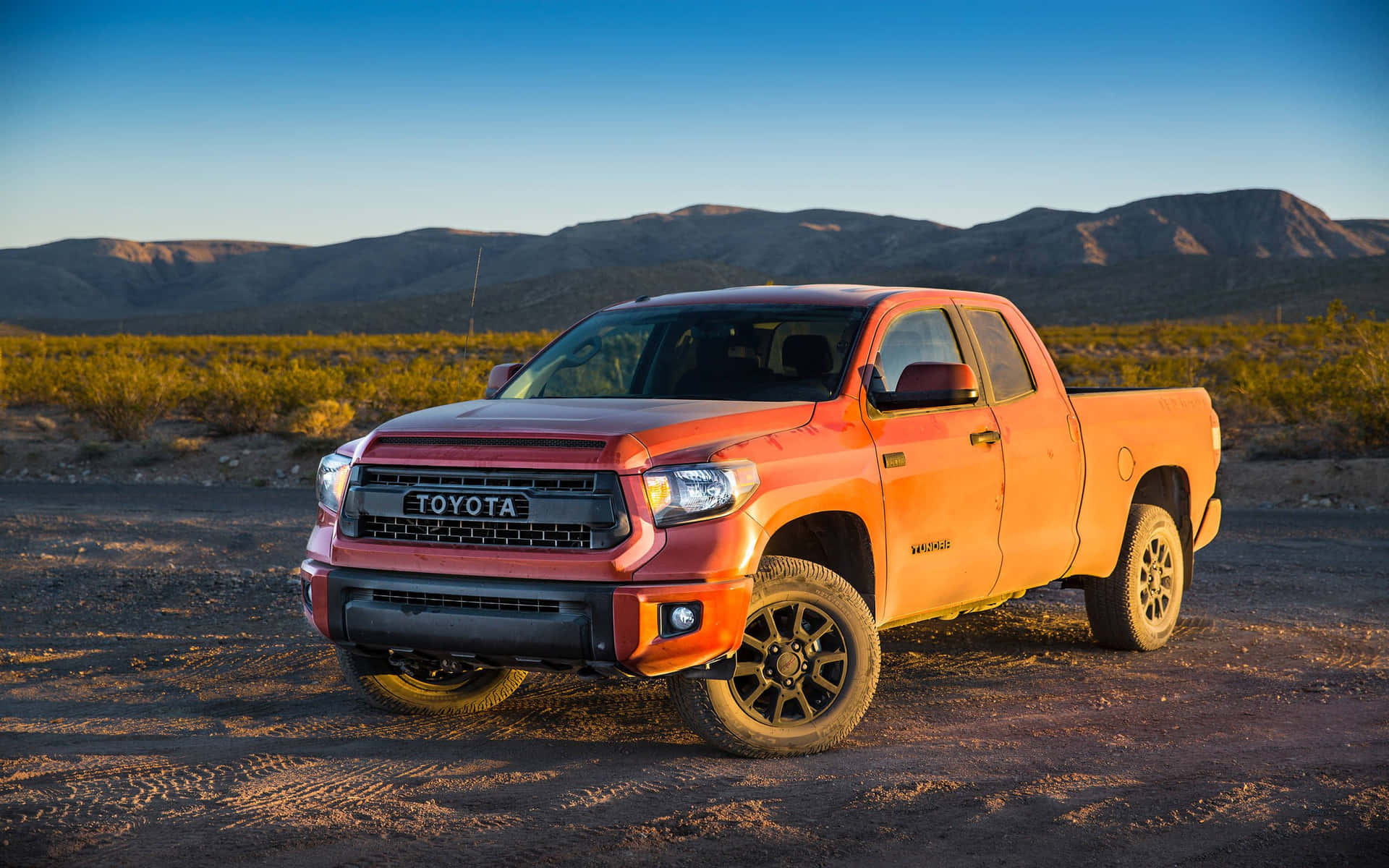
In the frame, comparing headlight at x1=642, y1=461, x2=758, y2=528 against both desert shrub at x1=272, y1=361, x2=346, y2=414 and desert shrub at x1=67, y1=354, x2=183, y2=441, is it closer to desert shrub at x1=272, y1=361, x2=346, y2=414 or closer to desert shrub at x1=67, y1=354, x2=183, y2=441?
desert shrub at x1=272, y1=361, x2=346, y2=414

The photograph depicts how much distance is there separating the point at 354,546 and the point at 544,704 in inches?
64.8

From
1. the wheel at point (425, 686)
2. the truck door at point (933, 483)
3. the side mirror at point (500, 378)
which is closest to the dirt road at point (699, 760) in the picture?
the wheel at point (425, 686)

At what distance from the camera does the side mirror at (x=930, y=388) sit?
5848mm

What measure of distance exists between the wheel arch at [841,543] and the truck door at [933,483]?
4.6 inches

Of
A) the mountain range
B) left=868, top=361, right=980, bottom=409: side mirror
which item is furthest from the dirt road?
the mountain range

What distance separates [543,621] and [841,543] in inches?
60.3

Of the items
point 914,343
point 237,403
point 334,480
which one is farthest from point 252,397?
point 914,343

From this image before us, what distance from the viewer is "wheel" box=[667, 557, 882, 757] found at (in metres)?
5.31

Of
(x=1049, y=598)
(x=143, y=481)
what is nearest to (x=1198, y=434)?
(x=1049, y=598)

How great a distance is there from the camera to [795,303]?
21.2ft

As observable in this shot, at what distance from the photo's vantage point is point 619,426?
5.14 metres

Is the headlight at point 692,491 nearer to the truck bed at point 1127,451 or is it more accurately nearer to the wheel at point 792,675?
the wheel at point 792,675

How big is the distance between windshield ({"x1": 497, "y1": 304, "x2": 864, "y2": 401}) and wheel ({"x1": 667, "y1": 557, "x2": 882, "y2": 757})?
0.92 m

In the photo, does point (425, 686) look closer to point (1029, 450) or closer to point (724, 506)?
point (724, 506)
